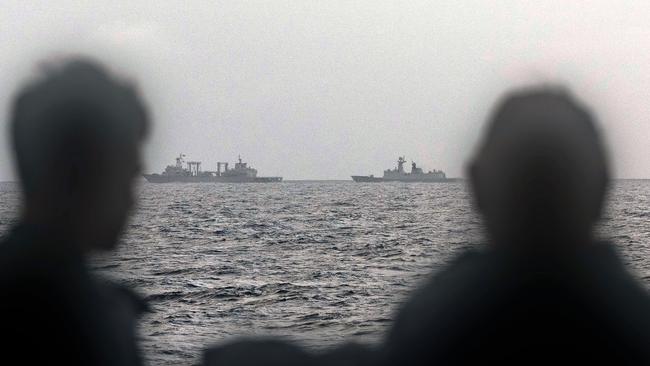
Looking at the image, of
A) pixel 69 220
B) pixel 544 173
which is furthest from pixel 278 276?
pixel 544 173

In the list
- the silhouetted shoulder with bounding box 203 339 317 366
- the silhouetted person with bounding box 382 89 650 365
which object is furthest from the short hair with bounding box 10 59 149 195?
the silhouetted person with bounding box 382 89 650 365

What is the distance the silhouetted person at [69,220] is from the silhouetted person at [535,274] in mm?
779

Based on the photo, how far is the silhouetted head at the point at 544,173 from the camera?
1585 mm

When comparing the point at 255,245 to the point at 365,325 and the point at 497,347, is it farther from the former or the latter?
the point at 497,347

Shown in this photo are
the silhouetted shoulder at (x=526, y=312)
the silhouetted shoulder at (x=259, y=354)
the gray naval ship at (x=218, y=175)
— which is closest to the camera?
the silhouetted shoulder at (x=526, y=312)

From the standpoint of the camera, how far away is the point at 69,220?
175cm

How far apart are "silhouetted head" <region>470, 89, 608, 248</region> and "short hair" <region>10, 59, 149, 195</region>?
39.4 inches

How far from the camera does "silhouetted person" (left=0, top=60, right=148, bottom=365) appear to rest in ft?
5.50

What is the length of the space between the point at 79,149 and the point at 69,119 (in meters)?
0.08

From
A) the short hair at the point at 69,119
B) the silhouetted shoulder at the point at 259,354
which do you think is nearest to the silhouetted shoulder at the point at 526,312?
the silhouetted shoulder at the point at 259,354

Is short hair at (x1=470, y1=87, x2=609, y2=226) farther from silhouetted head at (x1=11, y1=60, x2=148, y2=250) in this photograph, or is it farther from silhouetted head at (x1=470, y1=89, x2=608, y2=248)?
silhouetted head at (x1=11, y1=60, x2=148, y2=250)

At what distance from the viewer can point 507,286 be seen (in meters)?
1.56

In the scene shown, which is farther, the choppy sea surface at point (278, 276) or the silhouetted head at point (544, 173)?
the choppy sea surface at point (278, 276)

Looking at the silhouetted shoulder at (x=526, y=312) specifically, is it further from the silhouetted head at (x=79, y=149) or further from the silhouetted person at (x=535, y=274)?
the silhouetted head at (x=79, y=149)
